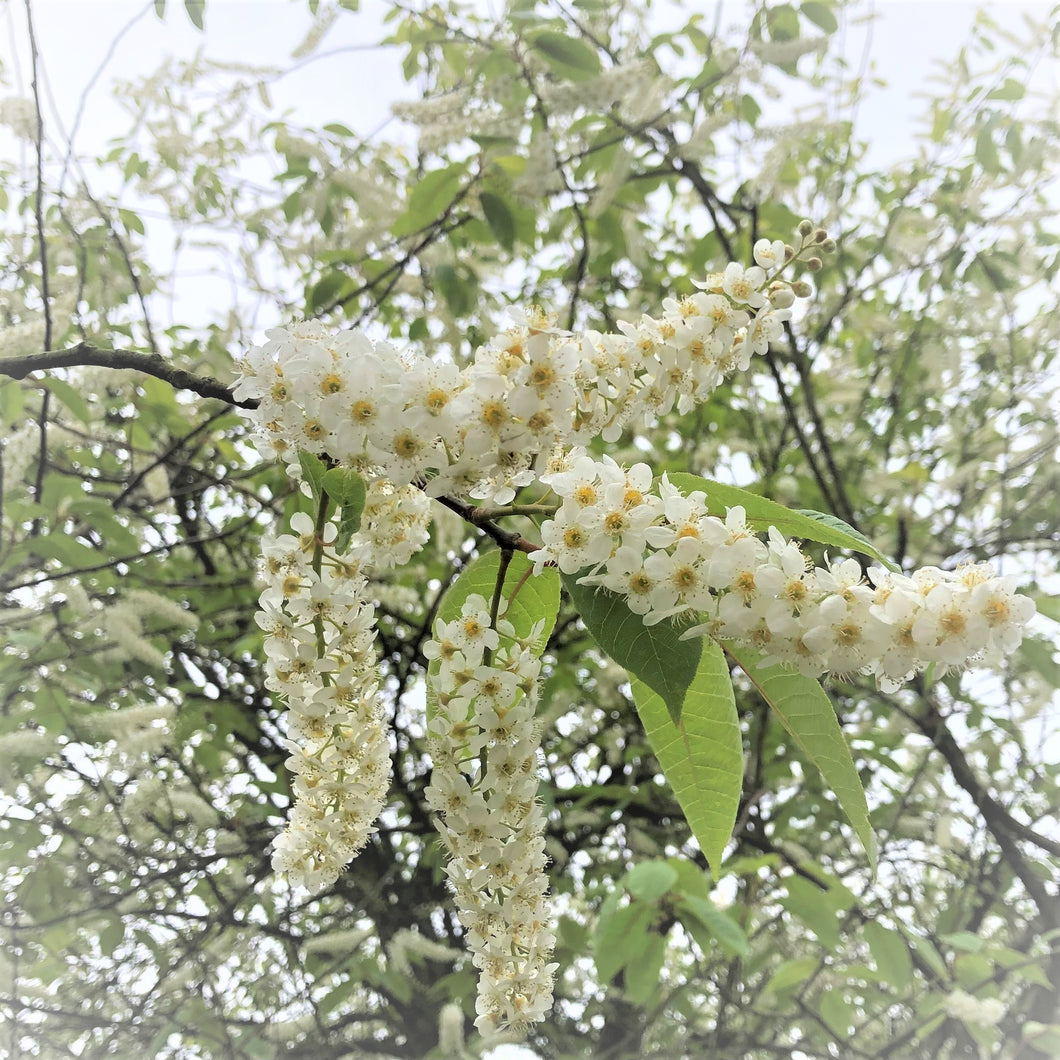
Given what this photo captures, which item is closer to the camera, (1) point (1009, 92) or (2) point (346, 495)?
(2) point (346, 495)

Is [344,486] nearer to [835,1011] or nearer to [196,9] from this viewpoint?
[196,9]

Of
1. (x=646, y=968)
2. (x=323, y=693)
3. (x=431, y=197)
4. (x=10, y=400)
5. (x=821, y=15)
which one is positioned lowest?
(x=646, y=968)

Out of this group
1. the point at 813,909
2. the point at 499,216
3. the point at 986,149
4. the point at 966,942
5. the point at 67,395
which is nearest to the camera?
the point at 67,395

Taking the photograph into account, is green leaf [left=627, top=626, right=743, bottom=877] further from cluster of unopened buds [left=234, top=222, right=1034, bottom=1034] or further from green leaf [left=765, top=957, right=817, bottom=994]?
green leaf [left=765, top=957, right=817, bottom=994]

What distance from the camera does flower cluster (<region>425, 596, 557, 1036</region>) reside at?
0.74 m

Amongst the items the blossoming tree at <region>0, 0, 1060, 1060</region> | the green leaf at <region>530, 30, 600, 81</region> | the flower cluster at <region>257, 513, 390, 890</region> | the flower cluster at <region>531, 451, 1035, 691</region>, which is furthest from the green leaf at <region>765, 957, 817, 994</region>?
the green leaf at <region>530, 30, 600, 81</region>

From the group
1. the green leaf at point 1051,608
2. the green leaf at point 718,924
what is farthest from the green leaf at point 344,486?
the green leaf at point 1051,608

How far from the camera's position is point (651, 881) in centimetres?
152

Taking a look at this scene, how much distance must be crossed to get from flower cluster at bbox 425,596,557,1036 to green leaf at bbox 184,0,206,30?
5.29ft

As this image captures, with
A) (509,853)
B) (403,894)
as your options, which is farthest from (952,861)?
(509,853)

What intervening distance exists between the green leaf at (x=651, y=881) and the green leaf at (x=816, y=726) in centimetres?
82

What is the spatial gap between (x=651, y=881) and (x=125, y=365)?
1.32m

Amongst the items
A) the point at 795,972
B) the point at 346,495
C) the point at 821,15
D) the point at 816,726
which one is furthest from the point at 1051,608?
the point at 346,495

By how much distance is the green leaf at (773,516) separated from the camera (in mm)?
659
